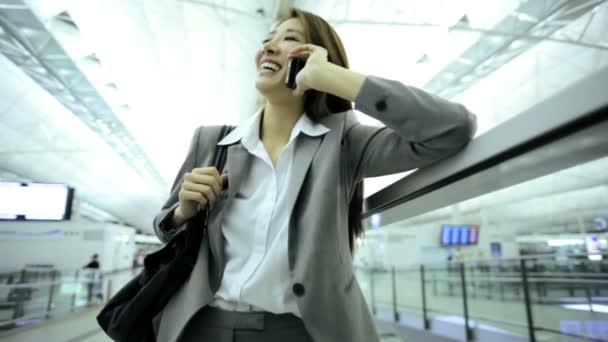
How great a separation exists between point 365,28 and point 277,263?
993 cm

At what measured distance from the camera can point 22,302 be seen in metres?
6.43

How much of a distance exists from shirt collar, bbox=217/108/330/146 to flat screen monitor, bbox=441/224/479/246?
1482 cm

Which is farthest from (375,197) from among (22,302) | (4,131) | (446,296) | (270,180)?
(4,131)

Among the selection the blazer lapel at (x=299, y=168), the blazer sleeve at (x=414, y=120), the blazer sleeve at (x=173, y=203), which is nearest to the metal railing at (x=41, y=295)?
the blazer sleeve at (x=173, y=203)

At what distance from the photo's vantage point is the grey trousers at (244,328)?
981 mm

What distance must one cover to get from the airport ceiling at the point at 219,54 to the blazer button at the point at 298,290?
24.0 ft

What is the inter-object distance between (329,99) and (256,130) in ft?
1.00

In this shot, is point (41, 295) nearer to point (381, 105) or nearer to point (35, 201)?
point (35, 201)

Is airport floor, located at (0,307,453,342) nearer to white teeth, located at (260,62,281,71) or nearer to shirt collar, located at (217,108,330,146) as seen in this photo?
shirt collar, located at (217,108,330,146)

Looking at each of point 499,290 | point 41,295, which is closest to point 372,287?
point 499,290

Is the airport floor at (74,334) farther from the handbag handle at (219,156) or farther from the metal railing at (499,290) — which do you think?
the handbag handle at (219,156)

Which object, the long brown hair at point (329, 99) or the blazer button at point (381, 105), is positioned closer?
the blazer button at point (381, 105)

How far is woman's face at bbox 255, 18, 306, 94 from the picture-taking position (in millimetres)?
1299

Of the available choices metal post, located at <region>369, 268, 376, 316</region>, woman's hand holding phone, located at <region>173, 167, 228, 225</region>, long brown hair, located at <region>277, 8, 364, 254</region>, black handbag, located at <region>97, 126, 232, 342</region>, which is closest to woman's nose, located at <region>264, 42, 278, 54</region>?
long brown hair, located at <region>277, 8, 364, 254</region>
